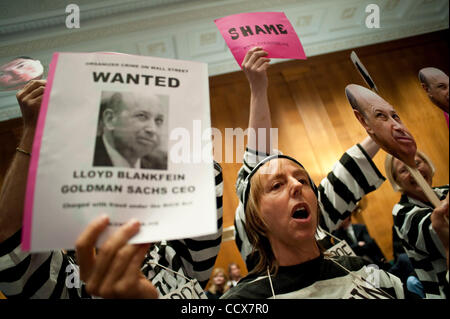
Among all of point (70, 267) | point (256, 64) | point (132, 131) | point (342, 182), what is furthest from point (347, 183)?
point (70, 267)

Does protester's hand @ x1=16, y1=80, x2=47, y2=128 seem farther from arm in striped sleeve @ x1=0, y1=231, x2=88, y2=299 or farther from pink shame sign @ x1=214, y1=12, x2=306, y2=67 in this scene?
pink shame sign @ x1=214, y1=12, x2=306, y2=67

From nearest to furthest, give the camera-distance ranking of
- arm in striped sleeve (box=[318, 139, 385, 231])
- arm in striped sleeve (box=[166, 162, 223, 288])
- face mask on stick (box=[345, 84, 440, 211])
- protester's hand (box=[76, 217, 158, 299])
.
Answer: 1. protester's hand (box=[76, 217, 158, 299])
2. face mask on stick (box=[345, 84, 440, 211])
3. arm in striped sleeve (box=[166, 162, 223, 288])
4. arm in striped sleeve (box=[318, 139, 385, 231])

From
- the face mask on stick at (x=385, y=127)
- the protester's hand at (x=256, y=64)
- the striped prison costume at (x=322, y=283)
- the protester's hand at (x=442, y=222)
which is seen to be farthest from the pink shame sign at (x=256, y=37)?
the striped prison costume at (x=322, y=283)

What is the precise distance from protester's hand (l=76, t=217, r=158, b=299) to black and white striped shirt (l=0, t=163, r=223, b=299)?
248 millimetres

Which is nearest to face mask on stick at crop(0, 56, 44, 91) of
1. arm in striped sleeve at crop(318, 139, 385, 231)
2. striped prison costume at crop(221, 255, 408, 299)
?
striped prison costume at crop(221, 255, 408, 299)

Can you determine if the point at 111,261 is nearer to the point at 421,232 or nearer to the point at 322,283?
the point at 322,283

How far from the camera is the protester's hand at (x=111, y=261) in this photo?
0.37 meters

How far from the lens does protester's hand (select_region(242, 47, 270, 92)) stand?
0.68 m

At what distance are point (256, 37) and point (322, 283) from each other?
65 centimetres

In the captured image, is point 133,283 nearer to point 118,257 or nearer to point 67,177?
point 118,257

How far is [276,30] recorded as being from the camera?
70 centimetres

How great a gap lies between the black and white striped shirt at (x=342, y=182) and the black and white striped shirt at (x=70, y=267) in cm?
16

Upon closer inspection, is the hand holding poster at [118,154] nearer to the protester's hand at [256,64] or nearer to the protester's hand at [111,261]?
the protester's hand at [111,261]
